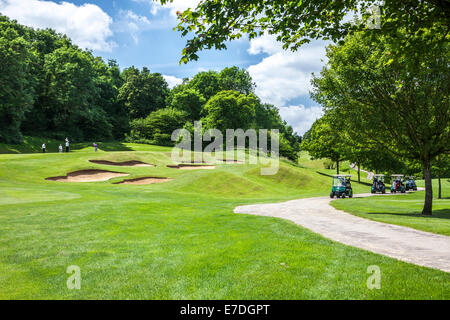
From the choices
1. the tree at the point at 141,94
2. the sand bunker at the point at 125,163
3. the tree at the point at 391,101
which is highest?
the tree at the point at 141,94

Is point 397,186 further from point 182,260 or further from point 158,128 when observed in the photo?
point 158,128

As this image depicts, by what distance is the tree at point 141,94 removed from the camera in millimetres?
89375

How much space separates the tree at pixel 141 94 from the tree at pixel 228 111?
2610cm

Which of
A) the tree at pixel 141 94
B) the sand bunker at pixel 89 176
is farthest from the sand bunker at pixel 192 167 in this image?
the tree at pixel 141 94

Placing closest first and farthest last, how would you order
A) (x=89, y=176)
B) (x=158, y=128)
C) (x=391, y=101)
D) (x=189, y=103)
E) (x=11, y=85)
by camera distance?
(x=391, y=101), (x=89, y=176), (x=11, y=85), (x=158, y=128), (x=189, y=103)

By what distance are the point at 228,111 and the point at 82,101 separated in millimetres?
32779

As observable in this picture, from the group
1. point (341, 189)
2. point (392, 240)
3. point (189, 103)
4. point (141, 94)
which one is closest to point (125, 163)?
point (341, 189)

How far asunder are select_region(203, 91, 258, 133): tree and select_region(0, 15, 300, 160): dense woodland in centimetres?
24

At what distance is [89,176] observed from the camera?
109 feet

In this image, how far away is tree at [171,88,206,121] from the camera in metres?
84.2

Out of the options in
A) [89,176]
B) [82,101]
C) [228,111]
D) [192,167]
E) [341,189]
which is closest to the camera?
[341,189]

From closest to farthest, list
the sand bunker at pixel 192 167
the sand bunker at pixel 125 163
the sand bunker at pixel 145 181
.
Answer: the sand bunker at pixel 145 181 → the sand bunker at pixel 125 163 → the sand bunker at pixel 192 167

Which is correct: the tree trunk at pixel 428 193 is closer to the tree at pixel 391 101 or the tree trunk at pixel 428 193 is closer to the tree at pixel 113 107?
the tree at pixel 391 101

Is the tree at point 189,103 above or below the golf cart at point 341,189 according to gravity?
above
